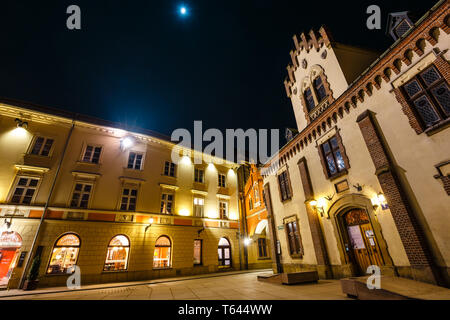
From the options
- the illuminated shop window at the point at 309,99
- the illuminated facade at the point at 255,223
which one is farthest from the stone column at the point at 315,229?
the illuminated facade at the point at 255,223

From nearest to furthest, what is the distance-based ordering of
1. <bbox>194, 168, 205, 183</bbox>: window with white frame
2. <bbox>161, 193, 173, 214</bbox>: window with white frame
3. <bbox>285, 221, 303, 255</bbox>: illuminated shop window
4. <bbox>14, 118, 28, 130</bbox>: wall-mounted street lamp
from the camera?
1. <bbox>285, 221, 303, 255</bbox>: illuminated shop window
2. <bbox>14, 118, 28, 130</bbox>: wall-mounted street lamp
3. <bbox>161, 193, 173, 214</bbox>: window with white frame
4. <bbox>194, 168, 205, 183</bbox>: window with white frame

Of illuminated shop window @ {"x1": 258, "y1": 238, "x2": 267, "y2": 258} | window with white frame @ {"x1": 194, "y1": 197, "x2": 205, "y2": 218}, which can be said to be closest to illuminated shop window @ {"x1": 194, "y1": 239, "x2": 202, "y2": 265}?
window with white frame @ {"x1": 194, "y1": 197, "x2": 205, "y2": 218}

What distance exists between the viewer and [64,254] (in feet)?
44.5

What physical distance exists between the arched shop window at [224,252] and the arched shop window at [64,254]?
12281 mm

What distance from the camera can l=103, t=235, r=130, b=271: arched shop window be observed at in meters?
14.6

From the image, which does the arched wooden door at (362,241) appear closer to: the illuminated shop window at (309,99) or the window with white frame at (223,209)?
the illuminated shop window at (309,99)

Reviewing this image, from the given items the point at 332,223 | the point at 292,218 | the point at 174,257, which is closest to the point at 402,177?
the point at 332,223

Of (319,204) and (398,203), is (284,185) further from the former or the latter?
(398,203)

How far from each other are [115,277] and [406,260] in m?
Result: 17.3

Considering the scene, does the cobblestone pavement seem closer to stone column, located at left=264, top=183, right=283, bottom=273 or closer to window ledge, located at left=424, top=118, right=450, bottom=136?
stone column, located at left=264, top=183, right=283, bottom=273

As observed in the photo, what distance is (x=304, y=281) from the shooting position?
29.2ft

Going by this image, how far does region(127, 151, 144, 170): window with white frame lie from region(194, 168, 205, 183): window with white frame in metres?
5.86

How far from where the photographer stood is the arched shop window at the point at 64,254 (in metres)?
13.1
